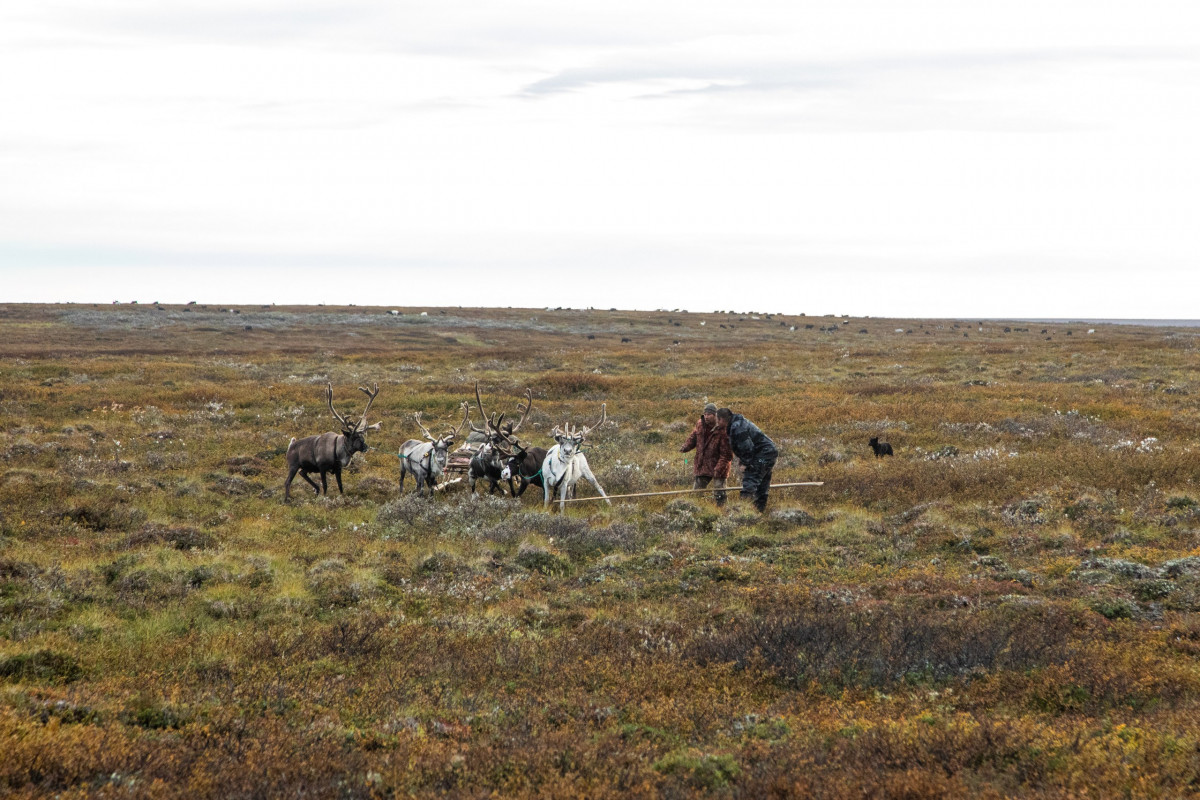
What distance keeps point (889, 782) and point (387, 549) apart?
30.5ft

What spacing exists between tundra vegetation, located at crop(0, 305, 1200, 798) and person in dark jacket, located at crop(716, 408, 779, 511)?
29.1 inches

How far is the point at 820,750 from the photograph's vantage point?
5.70m

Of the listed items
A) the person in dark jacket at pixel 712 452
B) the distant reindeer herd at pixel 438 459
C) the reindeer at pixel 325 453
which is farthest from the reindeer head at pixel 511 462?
the person in dark jacket at pixel 712 452

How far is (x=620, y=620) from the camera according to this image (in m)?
9.31

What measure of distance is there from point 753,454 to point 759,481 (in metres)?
0.52

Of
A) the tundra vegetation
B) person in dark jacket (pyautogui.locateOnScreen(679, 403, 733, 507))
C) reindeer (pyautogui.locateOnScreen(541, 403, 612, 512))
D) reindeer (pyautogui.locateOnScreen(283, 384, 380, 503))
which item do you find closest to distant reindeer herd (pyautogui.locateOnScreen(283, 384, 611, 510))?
reindeer (pyautogui.locateOnScreen(283, 384, 380, 503))

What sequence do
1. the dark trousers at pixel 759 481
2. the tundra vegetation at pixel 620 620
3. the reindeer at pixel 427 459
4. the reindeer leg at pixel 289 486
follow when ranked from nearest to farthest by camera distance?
the tundra vegetation at pixel 620 620, the dark trousers at pixel 759 481, the reindeer leg at pixel 289 486, the reindeer at pixel 427 459

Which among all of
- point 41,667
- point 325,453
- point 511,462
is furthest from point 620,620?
point 325,453

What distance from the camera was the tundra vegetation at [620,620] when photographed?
5465 mm

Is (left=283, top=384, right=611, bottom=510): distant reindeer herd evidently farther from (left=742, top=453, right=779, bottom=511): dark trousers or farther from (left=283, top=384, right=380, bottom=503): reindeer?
(left=742, top=453, right=779, bottom=511): dark trousers

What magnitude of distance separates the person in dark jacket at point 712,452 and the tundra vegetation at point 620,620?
3.59ft

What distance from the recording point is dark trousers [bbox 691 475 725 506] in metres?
15.3

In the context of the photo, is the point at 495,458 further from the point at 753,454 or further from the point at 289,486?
the point at 753,454

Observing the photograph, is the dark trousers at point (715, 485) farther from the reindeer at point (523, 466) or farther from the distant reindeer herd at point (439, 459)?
the reindeer at point (523, 466)
